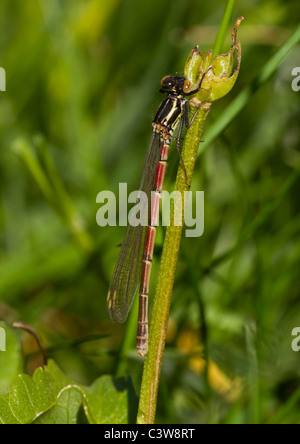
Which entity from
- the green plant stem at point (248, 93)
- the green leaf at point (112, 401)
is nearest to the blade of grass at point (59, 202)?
the green plant stem at point (248, 93)

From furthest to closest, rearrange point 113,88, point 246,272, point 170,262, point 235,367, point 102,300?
point 113,88
point 102,300
point 246,272
point 235,367
point 170,262

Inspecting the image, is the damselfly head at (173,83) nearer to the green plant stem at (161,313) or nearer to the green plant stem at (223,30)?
the green plant stem at (223,30)

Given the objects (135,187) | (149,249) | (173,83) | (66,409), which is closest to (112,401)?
(66,409)

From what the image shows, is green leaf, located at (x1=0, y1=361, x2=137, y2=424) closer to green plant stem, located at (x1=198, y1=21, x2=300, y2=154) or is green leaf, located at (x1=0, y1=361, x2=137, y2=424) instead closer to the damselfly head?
green plant stem, located at (x1=198, y1=21, x2=300, y2=154)

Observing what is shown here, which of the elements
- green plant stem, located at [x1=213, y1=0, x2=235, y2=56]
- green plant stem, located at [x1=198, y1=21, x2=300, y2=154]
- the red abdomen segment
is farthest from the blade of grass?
green plant stem, located at [x1=213, y1=0, x2=235, y2=56]

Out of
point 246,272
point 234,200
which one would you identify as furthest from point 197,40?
point 246,272
